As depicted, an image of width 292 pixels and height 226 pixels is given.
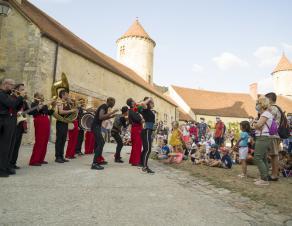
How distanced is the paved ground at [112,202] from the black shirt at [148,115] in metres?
1.64

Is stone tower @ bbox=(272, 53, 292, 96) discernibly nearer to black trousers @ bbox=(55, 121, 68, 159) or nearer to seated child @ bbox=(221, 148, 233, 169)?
seated child @ bbox=(221, 148, 233, 169)

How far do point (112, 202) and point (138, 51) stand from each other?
34714 millimetres

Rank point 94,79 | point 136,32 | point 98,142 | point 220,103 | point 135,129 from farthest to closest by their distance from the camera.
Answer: point 220,103 < point 136,32 < point 94,79 < point 135,129 < point 98,142

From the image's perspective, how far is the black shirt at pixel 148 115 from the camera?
748cm

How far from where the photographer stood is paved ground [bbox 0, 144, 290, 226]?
3.52 metres

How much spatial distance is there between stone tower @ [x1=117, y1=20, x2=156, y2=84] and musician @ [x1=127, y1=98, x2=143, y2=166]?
98.1 feet

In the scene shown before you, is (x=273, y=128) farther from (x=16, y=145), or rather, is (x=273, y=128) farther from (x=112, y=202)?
(x=16, y=145)

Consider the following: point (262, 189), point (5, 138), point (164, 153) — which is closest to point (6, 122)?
point (5, 138)

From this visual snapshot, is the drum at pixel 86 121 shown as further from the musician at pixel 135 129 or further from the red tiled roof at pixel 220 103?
the red tiled roof at pixel 220 103

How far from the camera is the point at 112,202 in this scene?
13.9ft

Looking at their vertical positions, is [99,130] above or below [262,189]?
above

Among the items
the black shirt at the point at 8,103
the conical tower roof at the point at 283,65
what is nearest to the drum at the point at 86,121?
the black shirt at the point at 8,103

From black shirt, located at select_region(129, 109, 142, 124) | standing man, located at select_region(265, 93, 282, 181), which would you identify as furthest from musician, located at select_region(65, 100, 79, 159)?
standing man, located at select_region(265, 93, 282, 181)

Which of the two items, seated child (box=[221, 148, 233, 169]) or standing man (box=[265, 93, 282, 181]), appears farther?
seated child (box=[221, 148, 233, 169])
